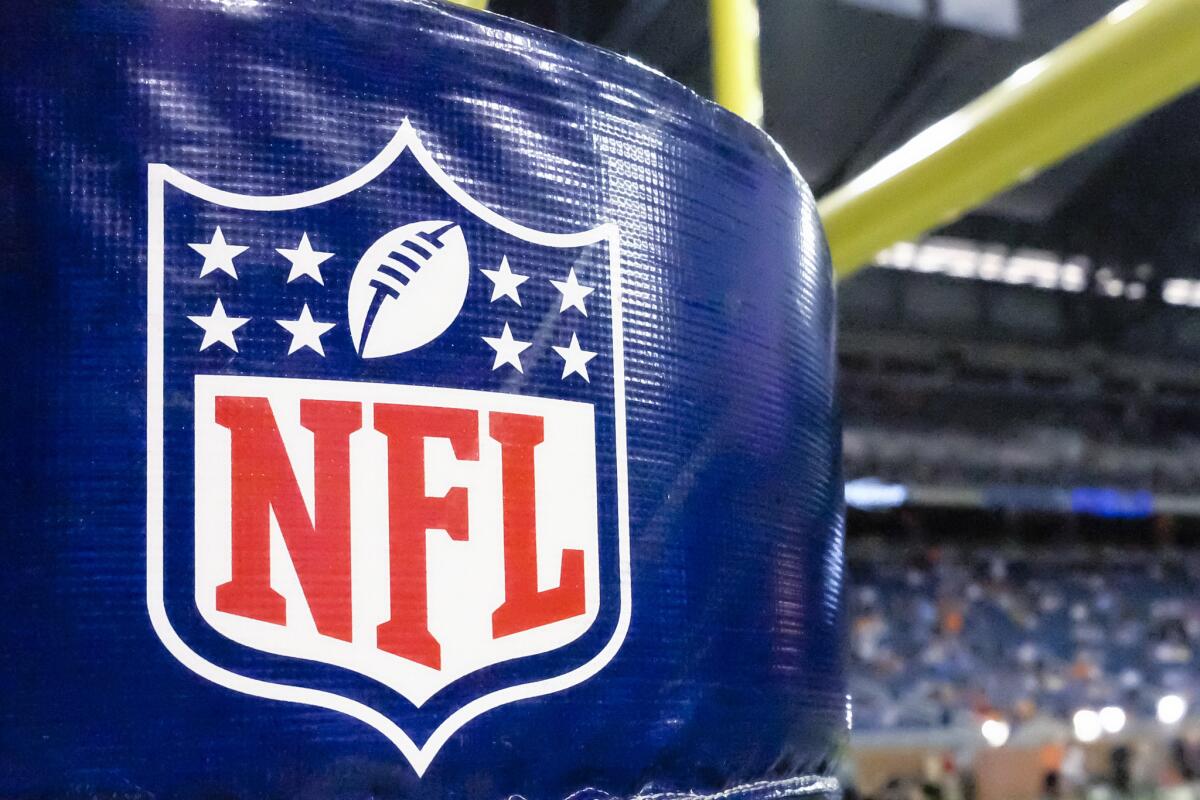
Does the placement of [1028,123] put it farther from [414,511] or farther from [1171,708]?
[1171,708]

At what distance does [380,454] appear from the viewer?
0.72 m

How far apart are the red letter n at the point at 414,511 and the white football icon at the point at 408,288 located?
0.14 feet

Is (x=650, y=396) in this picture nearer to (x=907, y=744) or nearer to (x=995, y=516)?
(x=907, y=744)

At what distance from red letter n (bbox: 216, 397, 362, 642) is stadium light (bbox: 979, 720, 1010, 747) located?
624 centimetres

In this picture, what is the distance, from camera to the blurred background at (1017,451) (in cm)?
448

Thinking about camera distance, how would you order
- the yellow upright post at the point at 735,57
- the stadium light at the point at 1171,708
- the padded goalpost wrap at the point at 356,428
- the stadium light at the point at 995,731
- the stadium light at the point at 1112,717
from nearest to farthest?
the padded goalpost wrap at the point at 356,428 → the yellow upright post at the point at 735,57 → the stadium light at the point at 995,731 → the stadium light at the point at 1112,717 → the stadium light at the point at 1171,708

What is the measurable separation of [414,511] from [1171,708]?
26.2 feet

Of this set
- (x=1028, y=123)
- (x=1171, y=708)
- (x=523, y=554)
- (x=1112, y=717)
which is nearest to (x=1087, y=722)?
(x=1112, y=717)

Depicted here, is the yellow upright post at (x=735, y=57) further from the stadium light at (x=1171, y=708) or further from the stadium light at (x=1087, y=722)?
the stadium light at (x=1171, y=708)

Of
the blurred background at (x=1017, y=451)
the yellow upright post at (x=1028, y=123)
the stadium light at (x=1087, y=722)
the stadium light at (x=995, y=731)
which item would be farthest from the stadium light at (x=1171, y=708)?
the yellow upright post at (x=1028, y=123)

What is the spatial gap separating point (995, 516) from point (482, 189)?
7.81 meters

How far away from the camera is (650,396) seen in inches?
32.2

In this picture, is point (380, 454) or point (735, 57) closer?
point (380, 454)

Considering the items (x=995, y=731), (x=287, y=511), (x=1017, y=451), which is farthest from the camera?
(x=1017, y=451)
